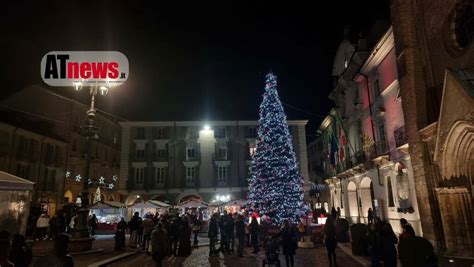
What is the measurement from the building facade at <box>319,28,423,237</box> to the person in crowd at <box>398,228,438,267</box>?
433 inches

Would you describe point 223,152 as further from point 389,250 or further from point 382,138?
point 389,250

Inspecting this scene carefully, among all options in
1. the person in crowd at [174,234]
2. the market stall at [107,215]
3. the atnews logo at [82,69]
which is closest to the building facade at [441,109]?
the person in crowd at [174,234]

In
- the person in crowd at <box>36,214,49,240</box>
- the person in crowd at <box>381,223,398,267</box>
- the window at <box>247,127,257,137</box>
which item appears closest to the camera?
the person in crowd at <box>381,223,398,267</box>

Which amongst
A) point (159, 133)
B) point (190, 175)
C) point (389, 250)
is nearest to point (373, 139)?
point (389, 250)

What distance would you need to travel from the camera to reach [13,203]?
9266 millimetres

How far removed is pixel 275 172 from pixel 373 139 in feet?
23.9

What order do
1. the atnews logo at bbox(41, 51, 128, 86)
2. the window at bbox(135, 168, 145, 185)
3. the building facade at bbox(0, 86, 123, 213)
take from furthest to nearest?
the window at bbox(135, 168, 145, 185) < the building facade at bbox(0, 86, 123, 213) < the atnews logo at bbox(41, 51, 128, 86)

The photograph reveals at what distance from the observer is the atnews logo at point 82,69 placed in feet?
48.8

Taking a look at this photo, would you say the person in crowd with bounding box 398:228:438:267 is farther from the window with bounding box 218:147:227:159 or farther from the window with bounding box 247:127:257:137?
the window with bounding box 247:127:257:137

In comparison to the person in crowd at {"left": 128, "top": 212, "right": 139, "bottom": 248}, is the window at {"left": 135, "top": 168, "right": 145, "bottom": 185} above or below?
above

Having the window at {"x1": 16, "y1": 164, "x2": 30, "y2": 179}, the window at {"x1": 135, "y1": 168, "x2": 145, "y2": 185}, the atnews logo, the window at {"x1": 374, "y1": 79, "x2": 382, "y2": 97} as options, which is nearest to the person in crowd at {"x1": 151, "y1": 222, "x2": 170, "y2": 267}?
the atnews logo

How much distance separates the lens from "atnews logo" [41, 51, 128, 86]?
1488cm

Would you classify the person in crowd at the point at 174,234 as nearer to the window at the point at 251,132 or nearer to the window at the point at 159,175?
the window at the point at 159,175

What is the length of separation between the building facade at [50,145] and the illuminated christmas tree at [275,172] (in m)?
18.0
